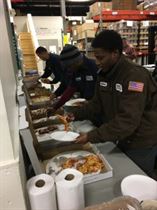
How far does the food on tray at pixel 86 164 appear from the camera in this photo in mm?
1185

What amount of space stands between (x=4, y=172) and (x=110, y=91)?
3.20ft

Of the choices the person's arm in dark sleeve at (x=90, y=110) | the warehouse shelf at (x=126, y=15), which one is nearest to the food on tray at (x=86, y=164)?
the person's arm in dark sleeve at (x=90, y=110)

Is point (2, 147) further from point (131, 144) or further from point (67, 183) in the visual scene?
point (131, 144)

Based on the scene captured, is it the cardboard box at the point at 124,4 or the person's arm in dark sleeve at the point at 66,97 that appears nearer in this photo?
the person's arm in dark sleeve at the point at 66,97

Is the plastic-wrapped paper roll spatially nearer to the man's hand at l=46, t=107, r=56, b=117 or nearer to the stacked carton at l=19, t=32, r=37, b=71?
the man's hand at l=46, t=107, r=56, b=117

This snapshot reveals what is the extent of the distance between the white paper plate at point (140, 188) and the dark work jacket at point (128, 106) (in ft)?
1.22

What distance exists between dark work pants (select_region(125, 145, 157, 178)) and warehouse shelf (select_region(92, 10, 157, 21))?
5.10 m

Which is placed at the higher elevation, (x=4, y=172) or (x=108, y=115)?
(x=4, y=172)

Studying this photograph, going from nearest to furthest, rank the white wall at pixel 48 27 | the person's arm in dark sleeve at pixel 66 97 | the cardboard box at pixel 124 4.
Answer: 1. the person's arm in dark sleeve at pixel 66 97
2. the cardboard box at pixel 124 4
3. the white wall at pixel 48 27

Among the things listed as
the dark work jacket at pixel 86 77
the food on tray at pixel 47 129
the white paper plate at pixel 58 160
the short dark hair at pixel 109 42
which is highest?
the short dark hair at pixel 109 42

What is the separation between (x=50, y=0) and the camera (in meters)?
9.23

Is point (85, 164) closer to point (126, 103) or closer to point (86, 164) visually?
point (86, 164)

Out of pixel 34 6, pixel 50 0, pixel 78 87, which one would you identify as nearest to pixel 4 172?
pixel 78 87

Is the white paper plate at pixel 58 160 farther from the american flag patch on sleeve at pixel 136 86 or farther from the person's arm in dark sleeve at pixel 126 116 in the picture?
the american flag patch on sleeve at pixel 136 86
